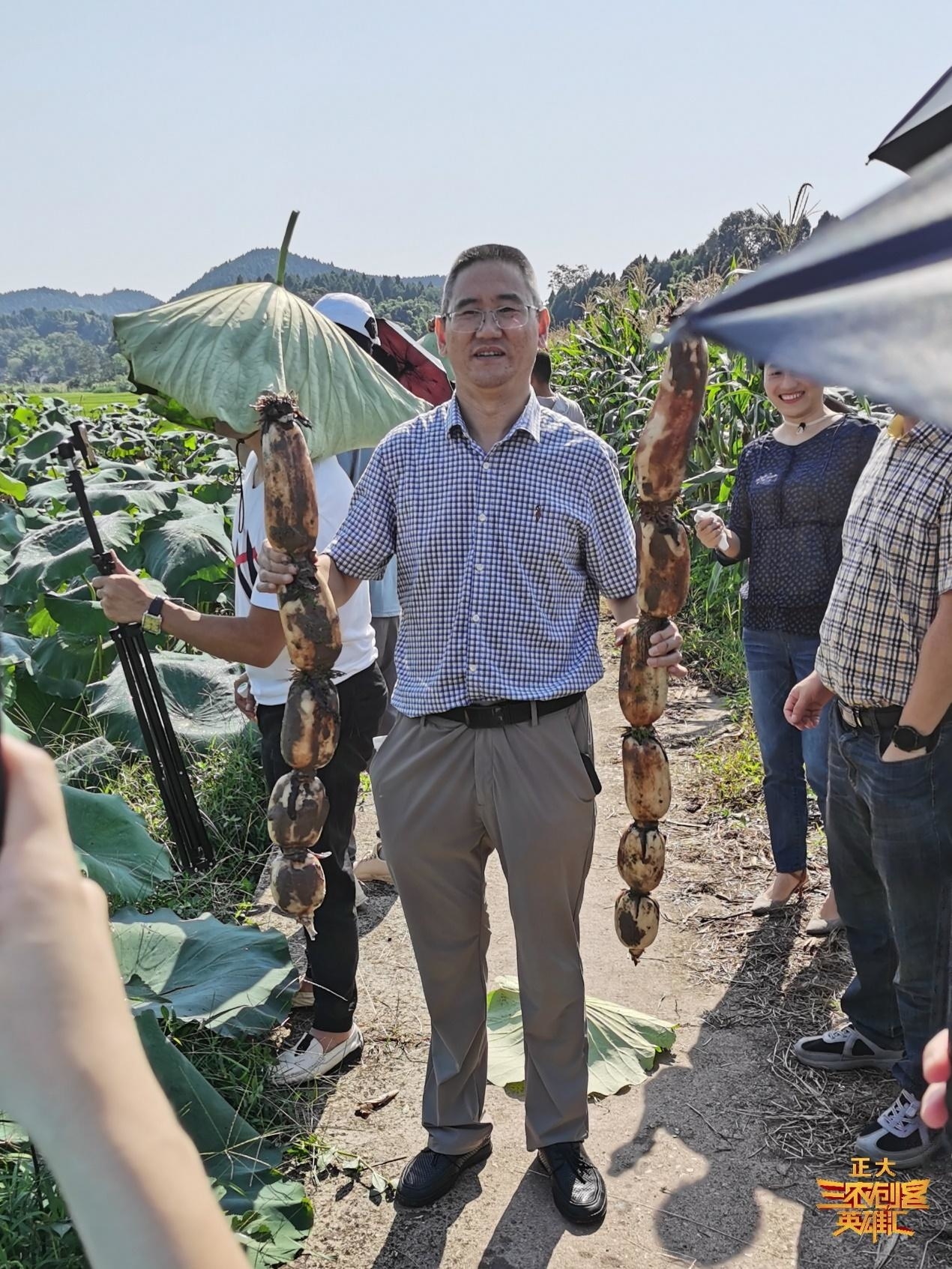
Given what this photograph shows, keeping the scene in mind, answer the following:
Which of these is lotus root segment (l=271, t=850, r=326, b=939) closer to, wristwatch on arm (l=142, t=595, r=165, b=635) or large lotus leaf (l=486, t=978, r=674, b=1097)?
wristwatch on arm (l=142, t=595, r=165, b=635)

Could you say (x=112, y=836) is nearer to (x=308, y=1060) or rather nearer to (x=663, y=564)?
(x=308, y=1060)

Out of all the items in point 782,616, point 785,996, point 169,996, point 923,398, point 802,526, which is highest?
point 923,398

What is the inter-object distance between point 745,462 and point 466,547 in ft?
6.03

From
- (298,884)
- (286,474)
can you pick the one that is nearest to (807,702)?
(298,884)

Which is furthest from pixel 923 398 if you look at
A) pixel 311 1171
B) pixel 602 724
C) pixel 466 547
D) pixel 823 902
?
pixel 602 724

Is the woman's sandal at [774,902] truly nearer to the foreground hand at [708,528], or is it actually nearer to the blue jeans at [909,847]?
the blue jeans at [909,847]

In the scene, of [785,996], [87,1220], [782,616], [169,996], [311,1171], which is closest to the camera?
[87,1220]

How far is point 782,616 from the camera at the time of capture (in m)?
3.93

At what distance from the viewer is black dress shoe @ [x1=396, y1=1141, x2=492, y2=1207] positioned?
283 centimetres

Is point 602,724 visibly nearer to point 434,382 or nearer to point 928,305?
point 434,382

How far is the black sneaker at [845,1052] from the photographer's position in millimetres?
3256

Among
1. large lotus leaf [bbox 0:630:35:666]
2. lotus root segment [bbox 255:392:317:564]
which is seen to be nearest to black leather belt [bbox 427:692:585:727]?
lotus root segment [bbox 255:392:317:564]

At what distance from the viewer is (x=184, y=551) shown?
6.36 metres

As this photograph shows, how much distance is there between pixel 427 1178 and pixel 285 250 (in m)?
2.52
